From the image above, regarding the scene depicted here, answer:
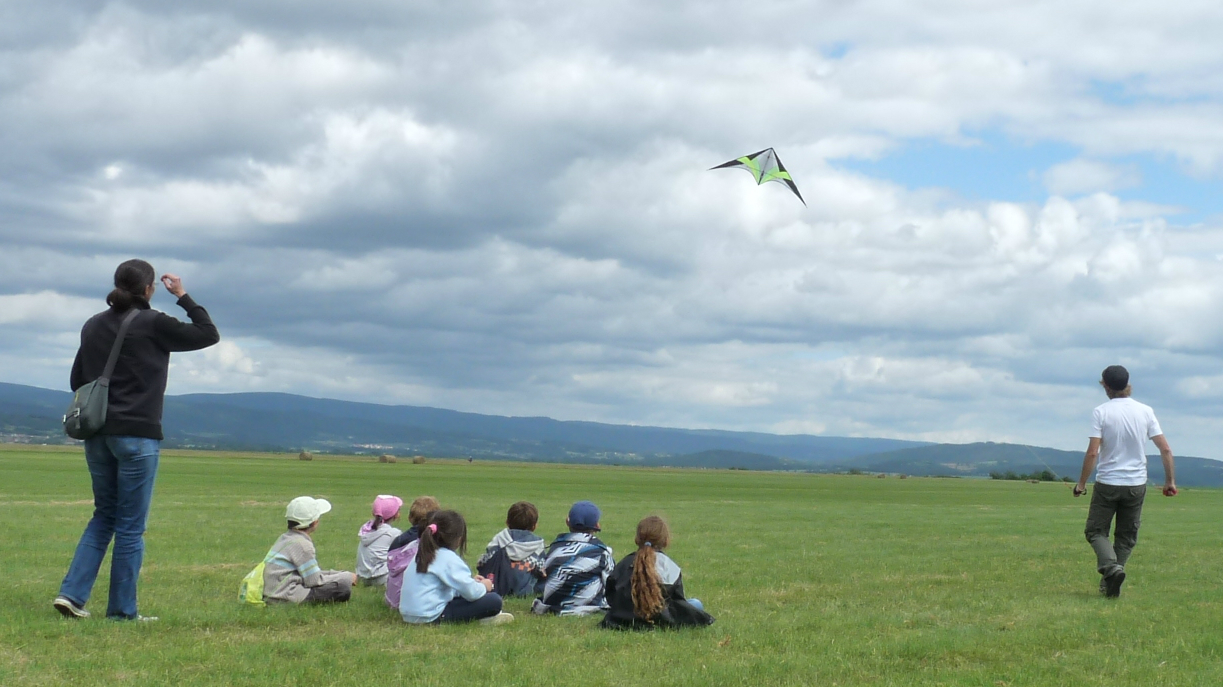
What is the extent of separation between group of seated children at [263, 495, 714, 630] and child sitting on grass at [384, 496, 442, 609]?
1 centimetres

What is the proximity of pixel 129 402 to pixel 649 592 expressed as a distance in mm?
4975

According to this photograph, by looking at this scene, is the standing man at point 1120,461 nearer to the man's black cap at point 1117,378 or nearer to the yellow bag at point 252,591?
the man's black cap at point 1117,378

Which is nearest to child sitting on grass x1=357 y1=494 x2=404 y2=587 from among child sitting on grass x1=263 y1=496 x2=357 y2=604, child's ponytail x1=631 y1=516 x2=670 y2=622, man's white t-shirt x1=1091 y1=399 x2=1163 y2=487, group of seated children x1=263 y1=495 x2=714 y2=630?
group of seated children x1=263 y1=495 x2=714 y2=630

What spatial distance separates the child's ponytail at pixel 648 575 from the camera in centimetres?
991

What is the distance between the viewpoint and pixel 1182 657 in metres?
8.73

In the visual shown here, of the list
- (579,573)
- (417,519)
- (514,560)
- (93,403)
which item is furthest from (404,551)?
Answer: (93,403)

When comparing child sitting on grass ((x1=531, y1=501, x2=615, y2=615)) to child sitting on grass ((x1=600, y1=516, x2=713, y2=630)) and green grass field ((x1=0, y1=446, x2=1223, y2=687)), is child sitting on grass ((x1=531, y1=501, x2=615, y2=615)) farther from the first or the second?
child sitting on grass ((x1=600, y1=516, x2=713, y2=630))

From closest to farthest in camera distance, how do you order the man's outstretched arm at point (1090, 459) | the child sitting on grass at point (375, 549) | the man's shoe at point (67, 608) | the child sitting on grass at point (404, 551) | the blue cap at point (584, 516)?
the man's shoe at point (67, 608) → the blue cap at point (584, 516) → the child sitting on grass at point (404, 551) → the man's outstretched arm at point (1090, 459) → the child sitting on grass at point (375, 549)

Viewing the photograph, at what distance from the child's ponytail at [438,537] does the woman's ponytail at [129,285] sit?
341 cm

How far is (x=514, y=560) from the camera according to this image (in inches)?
501

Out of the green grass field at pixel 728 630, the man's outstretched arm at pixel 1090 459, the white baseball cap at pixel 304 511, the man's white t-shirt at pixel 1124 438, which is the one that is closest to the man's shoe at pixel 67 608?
the green grass field at pixel 728 630

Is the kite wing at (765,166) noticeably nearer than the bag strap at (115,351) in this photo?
No

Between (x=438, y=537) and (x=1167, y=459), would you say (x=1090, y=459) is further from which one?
(x=438, y=537)

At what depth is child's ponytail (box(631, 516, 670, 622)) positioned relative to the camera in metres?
9.91
